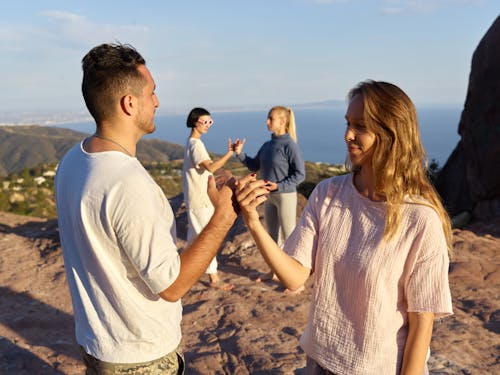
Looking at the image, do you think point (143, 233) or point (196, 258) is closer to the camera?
point (143, 233)

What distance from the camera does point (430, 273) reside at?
5.82ft

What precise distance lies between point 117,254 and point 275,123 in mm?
4143

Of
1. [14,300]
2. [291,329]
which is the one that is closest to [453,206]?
[291,329]

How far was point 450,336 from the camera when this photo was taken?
4449mm

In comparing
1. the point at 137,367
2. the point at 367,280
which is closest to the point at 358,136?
the point at 367,280

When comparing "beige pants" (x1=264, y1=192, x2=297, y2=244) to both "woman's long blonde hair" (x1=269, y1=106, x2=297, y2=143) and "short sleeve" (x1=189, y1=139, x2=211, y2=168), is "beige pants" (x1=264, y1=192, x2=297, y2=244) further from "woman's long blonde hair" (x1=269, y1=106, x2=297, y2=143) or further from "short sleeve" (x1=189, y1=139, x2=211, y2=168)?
"short sleeve" (x1=189, y1=139, x2=211, y2=168)

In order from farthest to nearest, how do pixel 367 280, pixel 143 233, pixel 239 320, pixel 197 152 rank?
pixel 197 152
pixel 239 320
pixel 367 280
pixel 143 233

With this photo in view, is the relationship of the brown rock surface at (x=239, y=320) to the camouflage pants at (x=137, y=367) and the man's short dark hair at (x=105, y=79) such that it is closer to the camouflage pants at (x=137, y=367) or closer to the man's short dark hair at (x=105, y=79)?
the camouflage pants at (x=137, y=367)

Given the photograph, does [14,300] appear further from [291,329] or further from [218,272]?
[291,329]

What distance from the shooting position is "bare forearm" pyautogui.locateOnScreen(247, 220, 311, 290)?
1.98m

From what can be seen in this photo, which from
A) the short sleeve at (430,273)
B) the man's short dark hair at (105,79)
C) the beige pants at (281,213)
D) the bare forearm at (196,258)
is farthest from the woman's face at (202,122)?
the short sleeve at (430,273)

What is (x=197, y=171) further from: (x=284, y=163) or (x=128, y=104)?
(x=128, y=104)

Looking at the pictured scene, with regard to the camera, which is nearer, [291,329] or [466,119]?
[291,329]

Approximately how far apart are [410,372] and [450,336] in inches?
119
